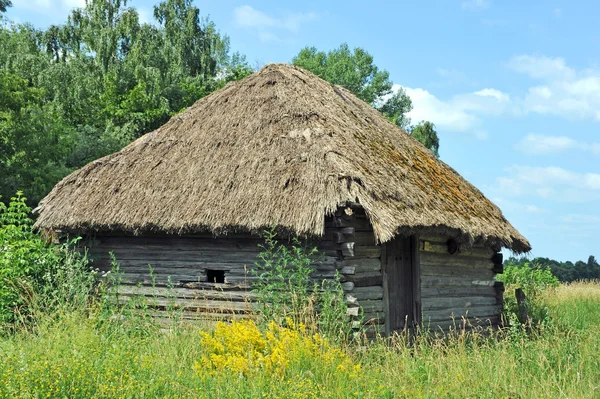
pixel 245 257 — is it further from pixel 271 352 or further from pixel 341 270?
pixel 271 352

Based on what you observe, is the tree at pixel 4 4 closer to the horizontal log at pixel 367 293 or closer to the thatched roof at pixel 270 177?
the thatched roof at pixel 270 177

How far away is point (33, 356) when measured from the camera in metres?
6.52

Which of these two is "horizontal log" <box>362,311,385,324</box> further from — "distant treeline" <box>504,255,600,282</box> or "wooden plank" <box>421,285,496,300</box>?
"distant treeline" <box>504,255,600,282</box>

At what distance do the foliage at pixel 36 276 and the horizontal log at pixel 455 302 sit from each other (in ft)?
17.9

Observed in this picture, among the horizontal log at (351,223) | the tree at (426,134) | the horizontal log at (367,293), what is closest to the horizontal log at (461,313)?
the horizontal log at (367,293)

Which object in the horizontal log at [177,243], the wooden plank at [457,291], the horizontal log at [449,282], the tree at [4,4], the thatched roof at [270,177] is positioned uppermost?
the tree at [4,4]

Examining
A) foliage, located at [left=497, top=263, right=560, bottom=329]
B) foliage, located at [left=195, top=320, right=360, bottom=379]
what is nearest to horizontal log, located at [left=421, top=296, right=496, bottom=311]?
foliage, located at [left=497, top=263, right=560, bottom=329]

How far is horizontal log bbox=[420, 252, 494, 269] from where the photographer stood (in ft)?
37.5

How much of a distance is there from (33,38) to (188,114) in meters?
18.5

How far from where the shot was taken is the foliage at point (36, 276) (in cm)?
1027

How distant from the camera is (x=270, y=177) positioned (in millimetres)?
10016

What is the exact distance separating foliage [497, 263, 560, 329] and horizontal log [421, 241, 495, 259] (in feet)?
4.07

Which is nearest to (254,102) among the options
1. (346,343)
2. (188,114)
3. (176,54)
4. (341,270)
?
(188,114)

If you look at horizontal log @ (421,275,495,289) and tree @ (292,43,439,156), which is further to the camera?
tree @ (292,43,439,156)
